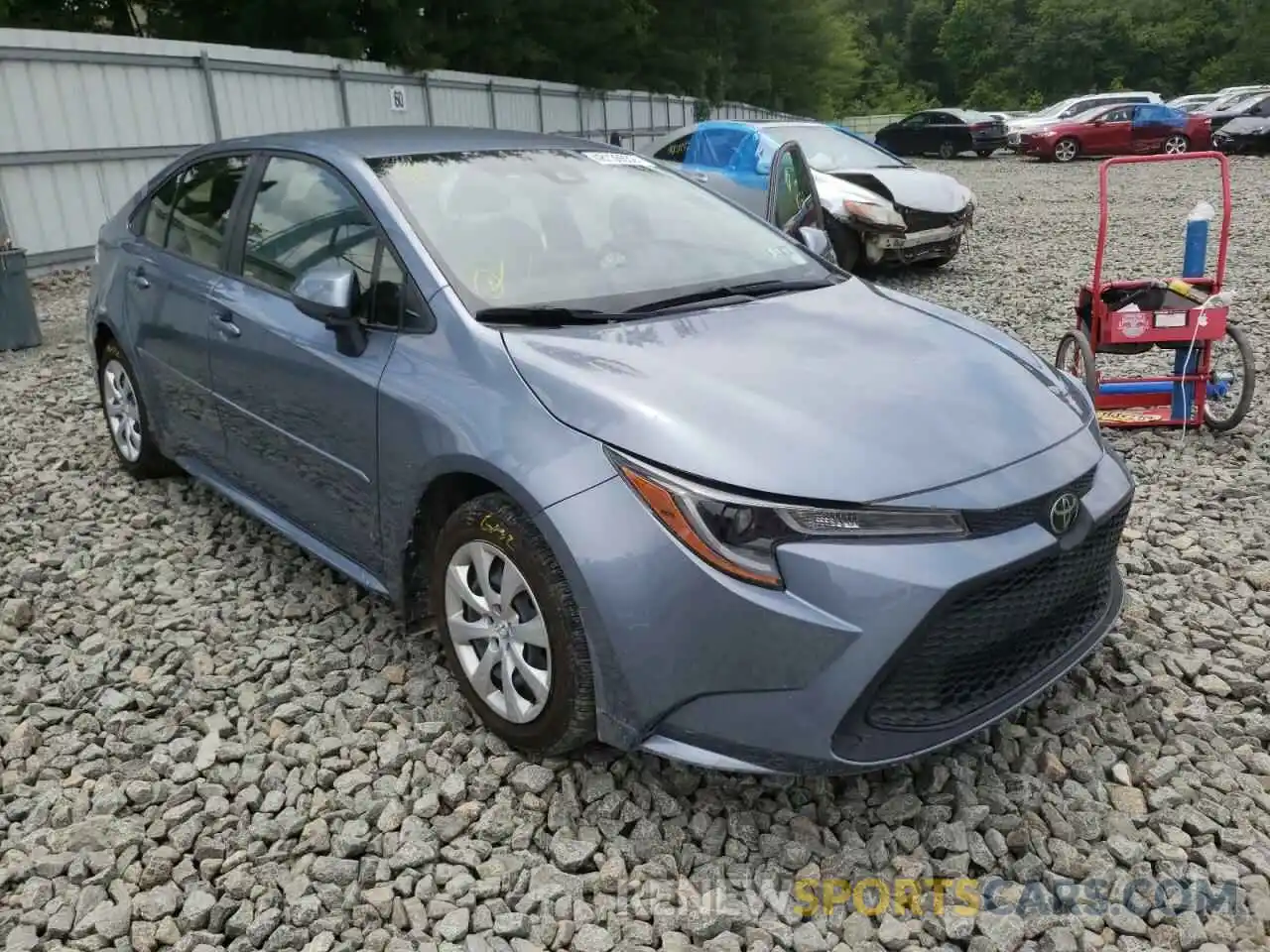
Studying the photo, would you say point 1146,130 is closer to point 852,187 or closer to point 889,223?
point 852,187

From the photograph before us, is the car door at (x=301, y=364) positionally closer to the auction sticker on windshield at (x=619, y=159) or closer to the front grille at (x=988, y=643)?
the auction sticker on windshield at (x=619, y=159)

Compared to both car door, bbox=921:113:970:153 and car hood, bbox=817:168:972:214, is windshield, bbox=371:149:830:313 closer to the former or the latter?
car hood, bbox=817:168:972:214

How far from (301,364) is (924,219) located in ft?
24.3

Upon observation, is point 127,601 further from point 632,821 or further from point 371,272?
point 632,821

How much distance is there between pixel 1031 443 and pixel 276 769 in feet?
6.92

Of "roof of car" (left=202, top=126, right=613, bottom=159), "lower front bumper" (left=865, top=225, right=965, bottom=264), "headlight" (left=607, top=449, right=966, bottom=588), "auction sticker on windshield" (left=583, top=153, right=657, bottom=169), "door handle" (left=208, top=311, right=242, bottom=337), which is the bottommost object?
"lower front bumper" (left=865, top=225, right=965, bottom=264)

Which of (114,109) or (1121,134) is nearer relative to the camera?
(114,109)

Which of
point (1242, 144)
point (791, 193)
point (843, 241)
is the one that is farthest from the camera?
point (1242, 144)

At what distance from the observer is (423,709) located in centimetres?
308

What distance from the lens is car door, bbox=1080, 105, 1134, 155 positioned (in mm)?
26953

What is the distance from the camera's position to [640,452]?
2352 millimetres

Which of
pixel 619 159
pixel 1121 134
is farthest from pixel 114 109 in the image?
pixel 1121 134

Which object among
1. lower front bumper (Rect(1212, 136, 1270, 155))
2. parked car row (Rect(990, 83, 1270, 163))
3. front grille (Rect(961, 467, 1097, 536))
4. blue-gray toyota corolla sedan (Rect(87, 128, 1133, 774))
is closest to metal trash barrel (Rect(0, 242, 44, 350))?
blue-gray toyota corolla sedan (Rect(87, 128, 1133, 774))

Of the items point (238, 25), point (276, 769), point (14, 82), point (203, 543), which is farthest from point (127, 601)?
point (238, 25)
